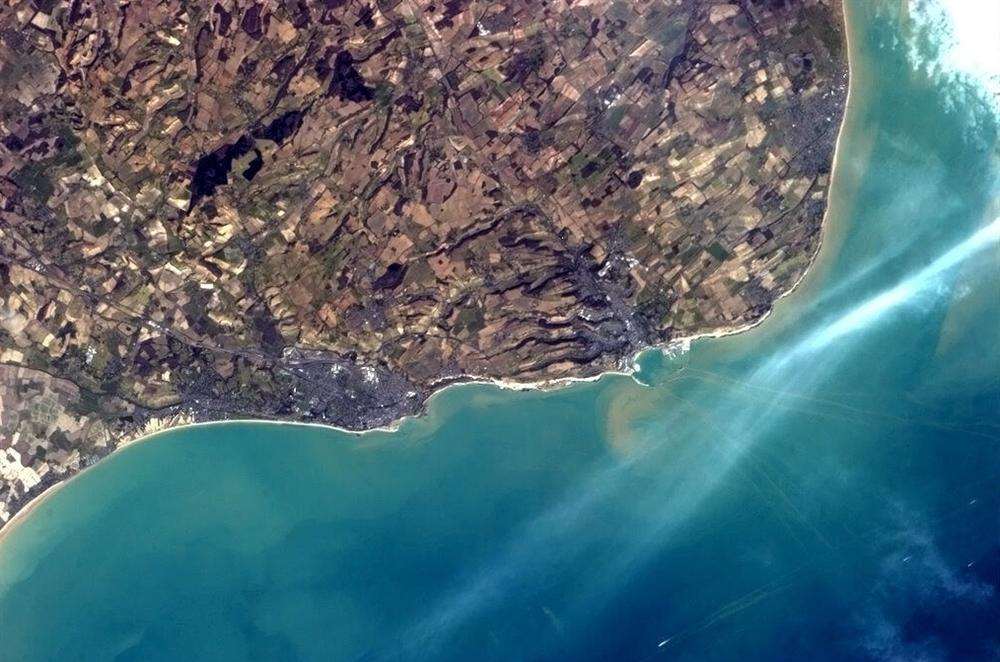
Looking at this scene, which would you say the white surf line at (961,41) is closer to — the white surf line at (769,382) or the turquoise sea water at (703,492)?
the turquoise sea water at (703,492)

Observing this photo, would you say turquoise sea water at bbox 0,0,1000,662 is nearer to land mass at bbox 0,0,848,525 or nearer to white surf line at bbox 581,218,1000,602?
white surf line at bbox 581,218,1000,602

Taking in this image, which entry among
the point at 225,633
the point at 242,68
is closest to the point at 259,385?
the point at 225,633

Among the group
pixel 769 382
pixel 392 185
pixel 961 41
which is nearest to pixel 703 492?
pixel 769 382

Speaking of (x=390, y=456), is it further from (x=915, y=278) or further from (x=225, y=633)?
(x=915, y=278)

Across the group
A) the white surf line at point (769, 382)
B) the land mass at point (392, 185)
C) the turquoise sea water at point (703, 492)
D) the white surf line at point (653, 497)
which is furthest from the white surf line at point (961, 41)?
the white surf line at point (653, 497)

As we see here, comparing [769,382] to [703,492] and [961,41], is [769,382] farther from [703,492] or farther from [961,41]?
[961,41]

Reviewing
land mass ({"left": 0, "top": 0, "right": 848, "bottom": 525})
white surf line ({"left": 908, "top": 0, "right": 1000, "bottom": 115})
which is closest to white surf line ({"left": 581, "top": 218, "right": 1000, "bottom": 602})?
land mass ({"left": 0, "top": 0, "right": 848, "bottom": 525})
